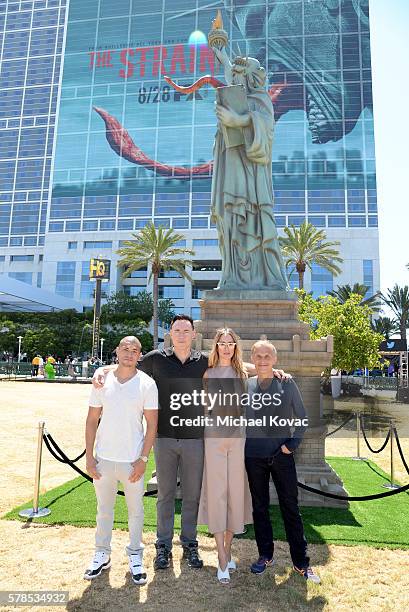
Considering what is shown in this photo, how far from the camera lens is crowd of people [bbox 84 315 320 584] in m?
3.88

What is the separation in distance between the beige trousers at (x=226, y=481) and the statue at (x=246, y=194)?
4.52m

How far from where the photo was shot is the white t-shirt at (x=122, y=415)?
152 inches

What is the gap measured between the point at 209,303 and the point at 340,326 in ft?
46.7

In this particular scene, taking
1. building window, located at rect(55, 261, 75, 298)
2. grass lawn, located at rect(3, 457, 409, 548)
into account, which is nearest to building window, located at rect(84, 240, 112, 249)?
building window, located at rect(55, 261, 75, 298)

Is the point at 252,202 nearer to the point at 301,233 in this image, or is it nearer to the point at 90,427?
the point at 90,427

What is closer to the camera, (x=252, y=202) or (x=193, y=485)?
(x=193, y=485)

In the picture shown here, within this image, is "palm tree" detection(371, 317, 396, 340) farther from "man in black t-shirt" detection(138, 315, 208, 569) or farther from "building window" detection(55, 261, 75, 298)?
"man in black t-shirt" detection(138, 315, 208, 569)

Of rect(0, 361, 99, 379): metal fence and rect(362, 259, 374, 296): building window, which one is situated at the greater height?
rect(362, 259, 374, 296): building window

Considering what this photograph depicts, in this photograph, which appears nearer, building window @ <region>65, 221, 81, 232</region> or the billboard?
the billboard

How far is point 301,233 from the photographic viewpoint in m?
31.3

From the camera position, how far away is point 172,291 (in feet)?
229

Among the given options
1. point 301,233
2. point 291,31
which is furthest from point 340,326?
point 291,31

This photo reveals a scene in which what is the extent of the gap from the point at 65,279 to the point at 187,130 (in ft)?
111

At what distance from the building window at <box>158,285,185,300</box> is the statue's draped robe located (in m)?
60.6
